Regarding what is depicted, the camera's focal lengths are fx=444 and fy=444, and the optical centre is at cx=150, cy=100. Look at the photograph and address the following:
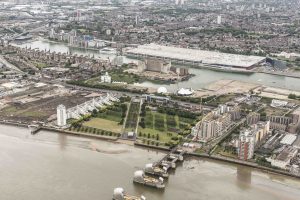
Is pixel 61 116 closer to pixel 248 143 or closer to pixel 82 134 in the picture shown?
pixel 82 134

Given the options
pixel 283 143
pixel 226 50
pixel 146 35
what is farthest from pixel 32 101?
pixel 146 35

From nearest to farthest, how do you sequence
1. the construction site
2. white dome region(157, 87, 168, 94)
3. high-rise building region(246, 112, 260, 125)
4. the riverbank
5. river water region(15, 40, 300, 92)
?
the riverbank
high-rise building region(246, 112, 260, 125)
the construction site
white dome region(157, 87, 168, 94)
river water region(15, 40, 300, 92)

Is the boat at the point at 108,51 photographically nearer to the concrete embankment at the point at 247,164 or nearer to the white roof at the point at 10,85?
the white roof at the point at 10,85

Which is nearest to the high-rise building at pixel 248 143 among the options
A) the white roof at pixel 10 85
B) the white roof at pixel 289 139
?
the white roof at pixel 289 139

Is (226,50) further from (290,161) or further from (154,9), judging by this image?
(154,9)

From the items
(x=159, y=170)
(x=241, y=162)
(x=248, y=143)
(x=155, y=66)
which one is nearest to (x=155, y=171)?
(x=159, y=170)

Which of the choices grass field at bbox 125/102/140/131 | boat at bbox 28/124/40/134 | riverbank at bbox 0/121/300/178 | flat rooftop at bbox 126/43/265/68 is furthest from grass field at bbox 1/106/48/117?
flat rooftop at bbox 126/43/265/68

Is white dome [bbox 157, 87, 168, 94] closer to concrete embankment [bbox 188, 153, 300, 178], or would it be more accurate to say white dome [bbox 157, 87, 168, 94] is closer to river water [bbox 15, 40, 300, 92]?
river water [bbox 15, 40, 300, 92]
